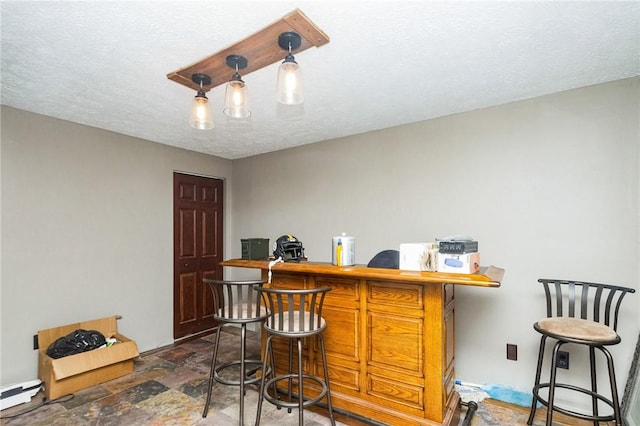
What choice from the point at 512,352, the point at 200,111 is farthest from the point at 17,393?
the point at 512,352

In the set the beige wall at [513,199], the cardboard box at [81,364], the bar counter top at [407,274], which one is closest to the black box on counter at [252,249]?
the bar counter top at [407,274]

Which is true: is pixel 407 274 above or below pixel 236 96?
below

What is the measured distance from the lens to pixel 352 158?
3.70 meters

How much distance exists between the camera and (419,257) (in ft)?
6.77

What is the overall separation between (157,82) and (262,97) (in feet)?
2.56

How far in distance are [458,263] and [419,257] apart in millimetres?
261

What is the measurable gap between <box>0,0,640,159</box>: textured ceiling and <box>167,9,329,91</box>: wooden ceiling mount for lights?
81 millimetres

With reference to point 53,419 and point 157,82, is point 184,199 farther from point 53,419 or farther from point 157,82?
point 53,419

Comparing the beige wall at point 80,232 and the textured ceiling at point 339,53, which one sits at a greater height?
the textured ceiling at point 339,53

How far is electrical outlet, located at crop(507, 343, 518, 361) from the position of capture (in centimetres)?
270

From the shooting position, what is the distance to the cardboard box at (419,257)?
2.04 m

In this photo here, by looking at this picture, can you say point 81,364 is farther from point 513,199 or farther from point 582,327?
point 513,199

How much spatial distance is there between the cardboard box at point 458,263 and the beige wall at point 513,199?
44.8 inches

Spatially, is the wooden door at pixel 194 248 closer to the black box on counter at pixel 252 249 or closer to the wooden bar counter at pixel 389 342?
the black box on counter at pixel 252 249
